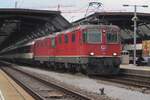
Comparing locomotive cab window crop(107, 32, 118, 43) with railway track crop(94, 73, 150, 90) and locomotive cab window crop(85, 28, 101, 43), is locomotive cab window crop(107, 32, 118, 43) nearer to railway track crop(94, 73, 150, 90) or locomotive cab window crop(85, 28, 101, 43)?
locomotive cab window crop(85, 28, 101, 43)

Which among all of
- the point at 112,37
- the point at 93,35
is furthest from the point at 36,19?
the point at 93,35

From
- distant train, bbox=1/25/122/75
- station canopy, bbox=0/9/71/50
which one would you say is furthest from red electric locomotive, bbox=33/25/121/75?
station canopy, bbox=0/9/71/50

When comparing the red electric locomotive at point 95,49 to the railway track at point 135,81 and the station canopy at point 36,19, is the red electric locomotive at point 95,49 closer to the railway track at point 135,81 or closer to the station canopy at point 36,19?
Result: the railway track at point 135,81

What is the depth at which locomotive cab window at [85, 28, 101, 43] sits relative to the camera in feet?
99.7

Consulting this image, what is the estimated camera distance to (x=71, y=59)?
3312cm

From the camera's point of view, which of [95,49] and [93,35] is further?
[93,35]

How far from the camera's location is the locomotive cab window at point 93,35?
1196 inches

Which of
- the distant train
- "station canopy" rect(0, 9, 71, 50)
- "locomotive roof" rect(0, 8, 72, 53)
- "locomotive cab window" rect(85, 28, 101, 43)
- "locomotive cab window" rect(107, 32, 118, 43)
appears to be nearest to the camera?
the distant train

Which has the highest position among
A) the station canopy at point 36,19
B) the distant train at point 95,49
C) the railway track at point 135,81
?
the station canopy at point 36,19

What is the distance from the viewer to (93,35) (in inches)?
1203

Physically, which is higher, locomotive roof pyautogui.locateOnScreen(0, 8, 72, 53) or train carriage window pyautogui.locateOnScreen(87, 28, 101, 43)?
locomotive roof pyautogui.locateOnScreen(0, 8, 72, 53)

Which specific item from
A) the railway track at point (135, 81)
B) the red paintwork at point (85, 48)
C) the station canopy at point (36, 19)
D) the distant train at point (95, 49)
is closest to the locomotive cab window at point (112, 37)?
the distant train at point (95, 49)

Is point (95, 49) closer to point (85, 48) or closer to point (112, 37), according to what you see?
point (85, 48)

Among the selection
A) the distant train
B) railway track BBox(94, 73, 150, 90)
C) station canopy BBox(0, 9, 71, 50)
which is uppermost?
station canopy BBox(0, 9, 71, 50)
